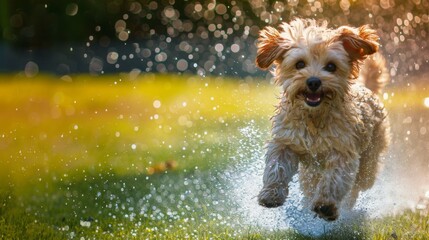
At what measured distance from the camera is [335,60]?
5.80 metres

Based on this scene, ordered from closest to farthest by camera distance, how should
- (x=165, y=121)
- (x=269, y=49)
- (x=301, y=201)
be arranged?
(x=269, y=49) → (x=301, y=201) → (x=165, y=121)

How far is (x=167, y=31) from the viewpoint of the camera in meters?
21.2

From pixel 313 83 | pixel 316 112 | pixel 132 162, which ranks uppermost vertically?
pixel 313 83

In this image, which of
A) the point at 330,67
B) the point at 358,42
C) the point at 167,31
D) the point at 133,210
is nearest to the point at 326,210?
the point at 330,67

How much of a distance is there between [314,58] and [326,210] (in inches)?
42.5

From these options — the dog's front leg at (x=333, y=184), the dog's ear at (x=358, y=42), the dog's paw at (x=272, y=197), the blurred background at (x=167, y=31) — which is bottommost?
the blurred background at (x=167, y=31)

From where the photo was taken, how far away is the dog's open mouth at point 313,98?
18.5 feet

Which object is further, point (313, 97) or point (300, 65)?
point (300, 65)

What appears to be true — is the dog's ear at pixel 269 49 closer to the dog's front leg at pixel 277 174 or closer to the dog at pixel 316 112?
the dog at pixel 316 112

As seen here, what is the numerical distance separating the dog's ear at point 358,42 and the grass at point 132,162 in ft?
4.10

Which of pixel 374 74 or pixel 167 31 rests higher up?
pixel 374 74

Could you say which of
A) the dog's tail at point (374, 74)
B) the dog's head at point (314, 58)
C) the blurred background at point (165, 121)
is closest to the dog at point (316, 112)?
the dog's head at point (314, 58)

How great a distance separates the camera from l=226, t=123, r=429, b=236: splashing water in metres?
6.04

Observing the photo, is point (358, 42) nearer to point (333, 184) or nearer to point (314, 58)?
point (314, 58)
